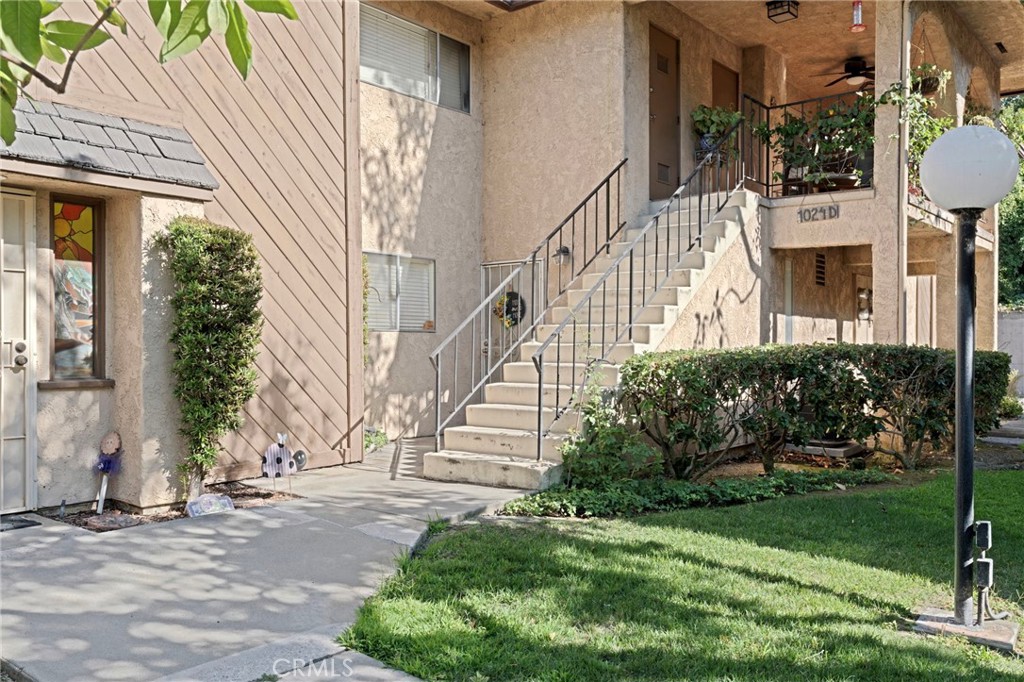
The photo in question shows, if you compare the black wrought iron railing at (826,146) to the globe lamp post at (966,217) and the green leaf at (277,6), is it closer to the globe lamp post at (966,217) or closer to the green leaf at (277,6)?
the globe lamp post at (966,217)

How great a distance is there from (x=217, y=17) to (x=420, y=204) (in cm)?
877

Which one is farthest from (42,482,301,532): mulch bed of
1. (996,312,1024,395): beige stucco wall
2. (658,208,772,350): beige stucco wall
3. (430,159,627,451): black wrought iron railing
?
(996,312,1024,395): beige stucco wall

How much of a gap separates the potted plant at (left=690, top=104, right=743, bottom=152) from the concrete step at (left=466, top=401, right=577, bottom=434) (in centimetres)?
555

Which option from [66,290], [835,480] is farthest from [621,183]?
[66,290]

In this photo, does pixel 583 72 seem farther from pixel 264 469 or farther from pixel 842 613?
pixel 842 613

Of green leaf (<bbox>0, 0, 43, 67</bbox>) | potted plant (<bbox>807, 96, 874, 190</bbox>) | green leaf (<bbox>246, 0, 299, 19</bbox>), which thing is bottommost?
green leaf (<bbox>0, 0, 43, 67</bbox>)

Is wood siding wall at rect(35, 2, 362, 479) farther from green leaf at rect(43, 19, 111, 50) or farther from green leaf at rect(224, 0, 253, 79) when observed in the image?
green leaf at rect(224, 0, 253, 79)

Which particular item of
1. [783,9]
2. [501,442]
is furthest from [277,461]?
[783,9]

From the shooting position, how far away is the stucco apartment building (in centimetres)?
580

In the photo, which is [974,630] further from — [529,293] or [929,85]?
[929,85]

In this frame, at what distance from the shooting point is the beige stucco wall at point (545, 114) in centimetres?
999

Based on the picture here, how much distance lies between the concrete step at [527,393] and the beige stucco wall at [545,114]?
329 centimetres

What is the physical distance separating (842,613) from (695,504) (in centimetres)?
256

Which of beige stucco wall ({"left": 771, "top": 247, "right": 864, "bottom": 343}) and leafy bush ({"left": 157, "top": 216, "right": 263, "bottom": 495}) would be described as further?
beige stucco wall ({"left": 771, "top": 247, "right": 864, "bottom": 343})
